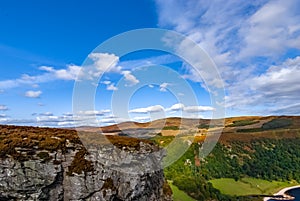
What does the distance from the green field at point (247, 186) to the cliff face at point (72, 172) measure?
101 meters

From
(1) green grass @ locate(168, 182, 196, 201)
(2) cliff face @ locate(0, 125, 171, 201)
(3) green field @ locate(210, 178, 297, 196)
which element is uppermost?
(2) cliff face @ locate(0, 125, 171, 201)

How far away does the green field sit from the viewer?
13112 centimetres

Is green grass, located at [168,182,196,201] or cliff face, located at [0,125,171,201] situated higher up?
cliff face, located at [0,125,171,201]

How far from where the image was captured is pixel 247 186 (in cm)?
14225

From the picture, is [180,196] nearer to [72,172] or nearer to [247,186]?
[247,186]

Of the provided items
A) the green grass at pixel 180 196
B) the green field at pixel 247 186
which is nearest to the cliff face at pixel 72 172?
the green grass at pixel 180 196

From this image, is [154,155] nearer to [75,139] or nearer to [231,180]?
[75,139]

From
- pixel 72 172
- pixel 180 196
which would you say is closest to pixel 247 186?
pixel 180 196

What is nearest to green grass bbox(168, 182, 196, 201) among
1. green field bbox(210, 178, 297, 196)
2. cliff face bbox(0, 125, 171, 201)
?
green field bbox(210, 178, 297, 196)

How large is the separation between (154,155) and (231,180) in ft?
401

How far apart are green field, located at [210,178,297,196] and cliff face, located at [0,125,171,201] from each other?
332 feet

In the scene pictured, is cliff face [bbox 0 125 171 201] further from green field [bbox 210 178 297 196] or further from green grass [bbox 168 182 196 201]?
green field [bbox 210 178 297 196]

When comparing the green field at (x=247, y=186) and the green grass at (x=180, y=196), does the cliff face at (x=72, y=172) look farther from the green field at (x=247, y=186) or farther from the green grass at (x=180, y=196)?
the green field at (x=247, y=186)

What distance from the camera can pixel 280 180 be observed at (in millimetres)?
163000
